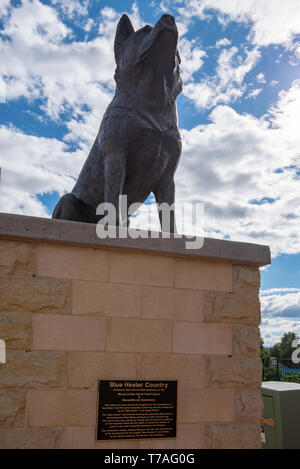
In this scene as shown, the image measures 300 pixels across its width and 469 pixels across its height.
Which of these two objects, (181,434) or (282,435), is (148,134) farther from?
(282,435)

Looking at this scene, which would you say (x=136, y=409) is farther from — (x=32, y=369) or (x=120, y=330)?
(x=32, y=369)

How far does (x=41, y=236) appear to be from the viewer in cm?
332

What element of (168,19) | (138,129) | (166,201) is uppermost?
(168,19)

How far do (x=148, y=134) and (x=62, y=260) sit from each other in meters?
1.41

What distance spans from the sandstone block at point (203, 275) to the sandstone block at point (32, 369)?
115 cm

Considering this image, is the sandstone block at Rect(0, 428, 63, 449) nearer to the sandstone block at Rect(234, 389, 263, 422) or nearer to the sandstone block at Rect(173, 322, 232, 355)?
the sandstone block at Rect(173, 322, 232, 355)

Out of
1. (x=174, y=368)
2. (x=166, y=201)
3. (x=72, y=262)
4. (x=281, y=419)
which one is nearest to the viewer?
(x=72, y=262)

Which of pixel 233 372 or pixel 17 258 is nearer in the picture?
pixel 17 258

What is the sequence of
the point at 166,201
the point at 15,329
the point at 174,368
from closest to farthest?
the point at 15,329 < the point at 174,368 < the point at 166,201

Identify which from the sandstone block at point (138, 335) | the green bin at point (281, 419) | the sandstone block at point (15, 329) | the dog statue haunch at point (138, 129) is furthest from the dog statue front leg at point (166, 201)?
the green bin at point (281, 419)

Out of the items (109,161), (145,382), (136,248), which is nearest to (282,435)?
(145,382)

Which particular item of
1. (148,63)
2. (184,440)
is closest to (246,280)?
(184,440)

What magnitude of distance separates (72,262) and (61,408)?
3.49 feet

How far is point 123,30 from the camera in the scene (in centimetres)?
430
